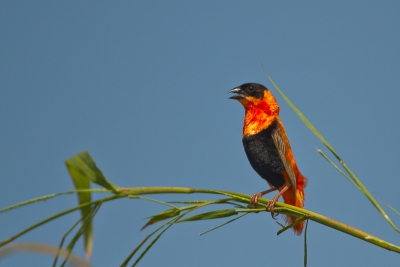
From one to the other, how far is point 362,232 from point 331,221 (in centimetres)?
12

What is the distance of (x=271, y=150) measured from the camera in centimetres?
446

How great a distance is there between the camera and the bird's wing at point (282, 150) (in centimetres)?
421

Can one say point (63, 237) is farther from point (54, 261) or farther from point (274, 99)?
point (274, 99)

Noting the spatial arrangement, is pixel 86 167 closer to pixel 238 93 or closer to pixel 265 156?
pixel 265 156

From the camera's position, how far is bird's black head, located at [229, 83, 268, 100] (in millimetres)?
4973

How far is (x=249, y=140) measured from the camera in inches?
180

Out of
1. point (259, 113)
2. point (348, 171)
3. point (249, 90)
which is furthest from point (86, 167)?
point (249, 90)

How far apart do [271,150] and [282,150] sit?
11cm

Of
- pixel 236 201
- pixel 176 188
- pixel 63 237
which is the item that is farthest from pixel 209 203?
pixel 63 237

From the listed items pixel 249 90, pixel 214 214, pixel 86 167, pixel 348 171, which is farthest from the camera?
pixel 249 90

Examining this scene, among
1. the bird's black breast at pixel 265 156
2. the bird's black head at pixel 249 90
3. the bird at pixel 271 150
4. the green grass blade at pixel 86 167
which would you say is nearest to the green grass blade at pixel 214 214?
the green grass blade at pixel 86 167

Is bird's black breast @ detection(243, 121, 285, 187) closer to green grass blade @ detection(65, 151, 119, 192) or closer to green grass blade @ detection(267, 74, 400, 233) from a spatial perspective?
green grass blade @ detection(267, 74, 400, 233)

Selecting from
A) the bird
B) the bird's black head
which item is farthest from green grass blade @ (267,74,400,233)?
the bird's black head

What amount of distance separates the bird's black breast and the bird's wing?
0.03 m
